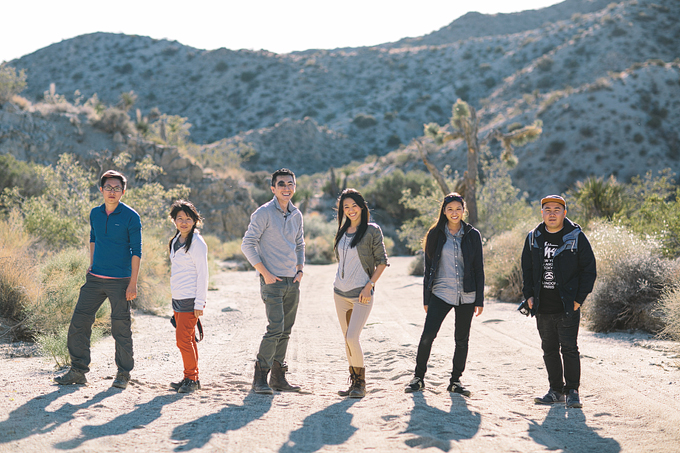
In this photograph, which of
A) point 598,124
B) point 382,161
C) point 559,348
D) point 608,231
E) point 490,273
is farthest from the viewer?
point 382,161

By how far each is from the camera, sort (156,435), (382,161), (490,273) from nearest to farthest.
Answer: (156,435), (490,273), (382,161)

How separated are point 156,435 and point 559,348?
3644 mm

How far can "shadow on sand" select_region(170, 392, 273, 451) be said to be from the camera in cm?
Answer: 373

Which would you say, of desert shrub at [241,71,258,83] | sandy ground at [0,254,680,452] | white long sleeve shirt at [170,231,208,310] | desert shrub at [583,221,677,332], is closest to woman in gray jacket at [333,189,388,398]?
sandy ground at [0,254,680,452]

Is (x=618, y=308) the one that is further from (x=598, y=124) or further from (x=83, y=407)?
(x=598, y=124)

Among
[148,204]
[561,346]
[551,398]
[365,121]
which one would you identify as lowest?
[551,398]

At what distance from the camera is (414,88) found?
61.2m

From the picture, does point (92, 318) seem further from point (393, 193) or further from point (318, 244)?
point (393, 193)

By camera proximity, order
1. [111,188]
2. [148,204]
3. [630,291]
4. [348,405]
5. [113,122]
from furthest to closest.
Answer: [113,122] → [148,204] → [630,291] → [111,188] → [348,405]

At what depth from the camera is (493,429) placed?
408 cm

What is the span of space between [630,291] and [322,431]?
6.75 metres

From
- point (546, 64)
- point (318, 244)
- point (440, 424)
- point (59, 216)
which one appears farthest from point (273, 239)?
point (546, 64)

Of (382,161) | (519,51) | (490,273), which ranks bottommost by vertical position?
(490,273)

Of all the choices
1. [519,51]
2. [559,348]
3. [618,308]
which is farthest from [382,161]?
[559,348]
